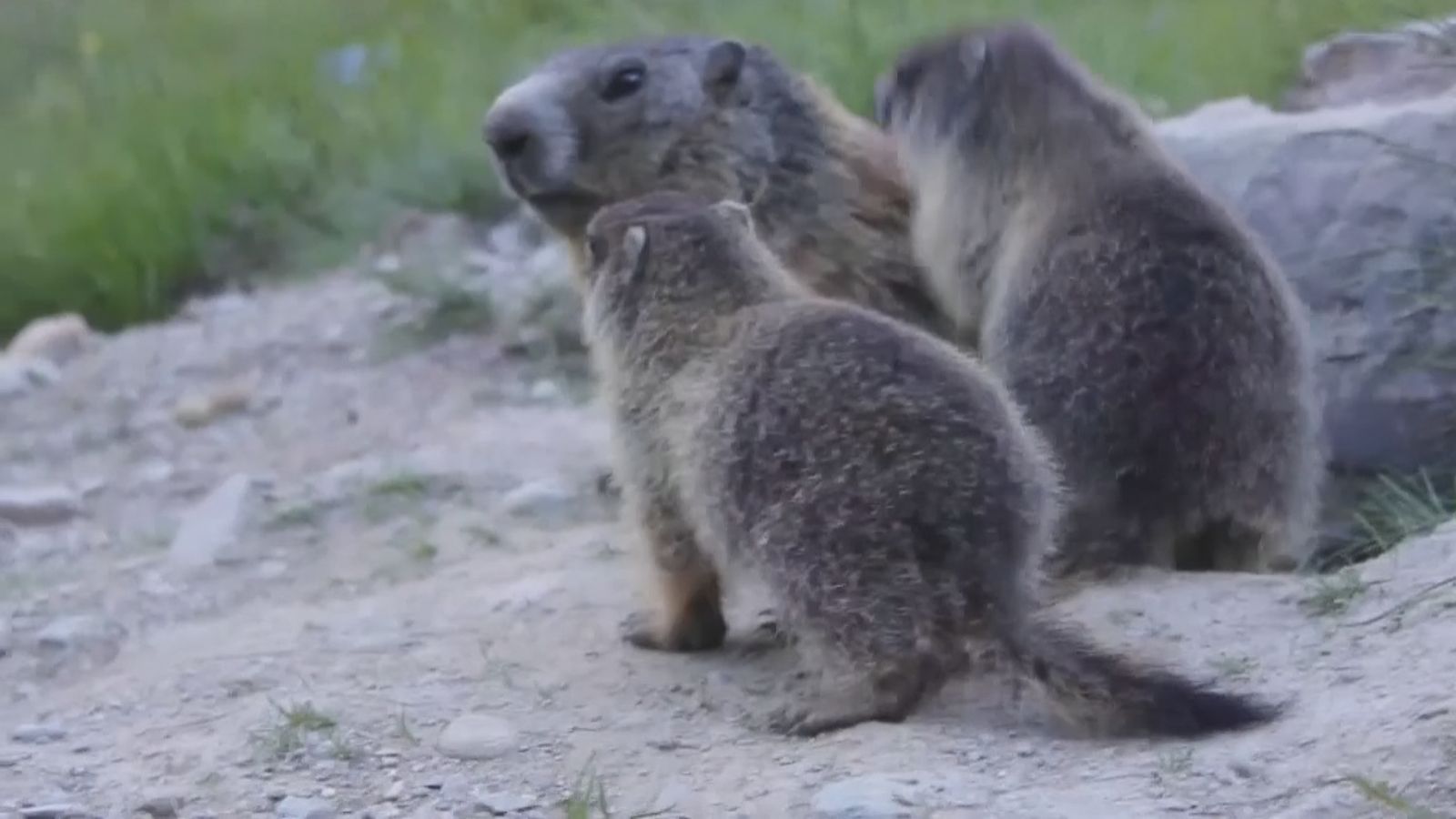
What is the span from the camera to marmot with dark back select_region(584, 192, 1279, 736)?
11.7 feet

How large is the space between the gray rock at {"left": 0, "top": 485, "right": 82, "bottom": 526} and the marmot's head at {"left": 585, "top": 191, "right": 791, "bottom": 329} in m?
2.45

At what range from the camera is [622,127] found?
5023mm

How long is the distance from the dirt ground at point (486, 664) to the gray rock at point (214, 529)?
0.01m

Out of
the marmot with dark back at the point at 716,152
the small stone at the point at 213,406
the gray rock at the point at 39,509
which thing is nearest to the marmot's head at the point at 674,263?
the marmot with dark back at the point at 716,152

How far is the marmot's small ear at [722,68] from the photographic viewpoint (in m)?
5.13

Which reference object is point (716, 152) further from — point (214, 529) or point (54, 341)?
point (54, 341)

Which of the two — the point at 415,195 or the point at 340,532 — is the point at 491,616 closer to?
the point at 340,532

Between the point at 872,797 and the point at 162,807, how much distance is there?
1.06 meters

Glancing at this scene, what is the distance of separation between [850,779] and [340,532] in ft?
8.82

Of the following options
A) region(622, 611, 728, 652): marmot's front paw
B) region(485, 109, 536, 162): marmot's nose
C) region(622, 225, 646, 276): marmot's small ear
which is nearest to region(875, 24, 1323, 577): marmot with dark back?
region(622, 611, 728, 652): marmot's front paw

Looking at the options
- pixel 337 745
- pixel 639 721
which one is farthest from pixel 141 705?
pixel 639 721

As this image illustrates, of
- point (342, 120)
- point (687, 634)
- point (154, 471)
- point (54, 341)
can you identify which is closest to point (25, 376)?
point (54, 341)

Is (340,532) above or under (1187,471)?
under

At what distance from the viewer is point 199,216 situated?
809 centimetres
